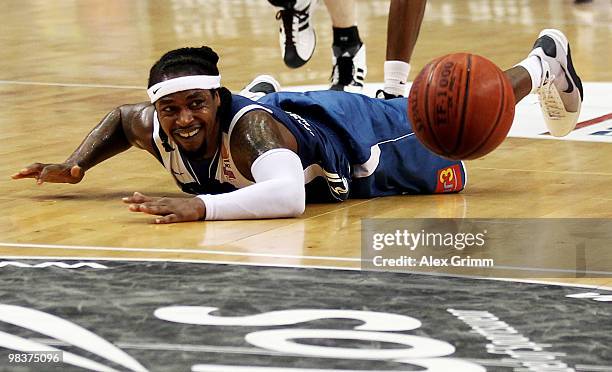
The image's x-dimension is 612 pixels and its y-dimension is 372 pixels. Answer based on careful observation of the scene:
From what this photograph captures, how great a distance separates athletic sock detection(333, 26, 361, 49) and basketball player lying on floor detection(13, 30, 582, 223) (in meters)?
1.84

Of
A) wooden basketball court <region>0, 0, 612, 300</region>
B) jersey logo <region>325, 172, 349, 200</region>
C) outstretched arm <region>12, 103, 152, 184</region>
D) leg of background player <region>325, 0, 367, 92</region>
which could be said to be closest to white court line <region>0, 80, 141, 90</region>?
wooden basketball court <region>0, 0, 612, 300</region>

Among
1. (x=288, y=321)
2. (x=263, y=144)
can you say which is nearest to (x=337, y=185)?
(x=263, y=144)

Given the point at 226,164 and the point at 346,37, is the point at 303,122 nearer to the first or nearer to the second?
the point at 226,164

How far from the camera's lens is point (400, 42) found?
21.0 ft

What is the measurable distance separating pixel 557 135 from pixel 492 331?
2.71 m

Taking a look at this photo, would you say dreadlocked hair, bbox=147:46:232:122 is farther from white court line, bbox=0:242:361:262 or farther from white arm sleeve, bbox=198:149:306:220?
white court line, bbox=0:242:361:262

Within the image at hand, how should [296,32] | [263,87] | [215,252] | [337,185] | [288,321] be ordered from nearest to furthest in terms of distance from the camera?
1. [288,321]
2. [215,252]
3. [337,185]
4. [263,87]
5. [296,32]

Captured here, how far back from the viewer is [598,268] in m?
4.13

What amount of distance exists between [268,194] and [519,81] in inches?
46.3

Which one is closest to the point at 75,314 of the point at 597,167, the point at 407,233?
the point at 407,233

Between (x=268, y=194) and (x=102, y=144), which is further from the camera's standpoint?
(x=102, y=144)

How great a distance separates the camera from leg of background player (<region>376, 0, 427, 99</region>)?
6316mm

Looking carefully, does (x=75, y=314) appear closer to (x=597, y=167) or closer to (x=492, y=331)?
(x=492, y=331)

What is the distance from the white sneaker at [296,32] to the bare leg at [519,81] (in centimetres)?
244
